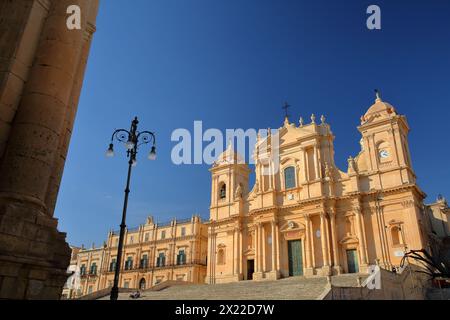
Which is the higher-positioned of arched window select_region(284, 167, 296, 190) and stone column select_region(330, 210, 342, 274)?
arched window select_region(284, 167, 296, 190)

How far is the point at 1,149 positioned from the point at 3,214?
38.8 inches

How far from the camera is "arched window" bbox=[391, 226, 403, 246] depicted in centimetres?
2353

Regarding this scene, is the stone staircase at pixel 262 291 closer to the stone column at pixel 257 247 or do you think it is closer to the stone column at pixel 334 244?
the stone column at pixel 334 244

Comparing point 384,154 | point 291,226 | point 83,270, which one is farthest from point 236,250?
point 83,270

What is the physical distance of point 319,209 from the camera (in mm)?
26672

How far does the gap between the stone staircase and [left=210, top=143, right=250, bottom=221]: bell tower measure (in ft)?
28.1

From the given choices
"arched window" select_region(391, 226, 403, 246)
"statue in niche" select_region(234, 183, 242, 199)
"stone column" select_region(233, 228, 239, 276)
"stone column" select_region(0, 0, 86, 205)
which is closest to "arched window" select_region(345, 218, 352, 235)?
"arched window" select_region(391, 226, 403, 246)

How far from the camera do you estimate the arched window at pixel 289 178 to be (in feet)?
97.2

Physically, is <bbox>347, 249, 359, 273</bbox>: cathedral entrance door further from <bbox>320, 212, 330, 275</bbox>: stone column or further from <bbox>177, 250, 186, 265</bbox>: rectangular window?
<bbox>177, 250, 186, 265</bbox>: rectangular window

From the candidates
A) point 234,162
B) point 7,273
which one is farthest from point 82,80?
point 234,162

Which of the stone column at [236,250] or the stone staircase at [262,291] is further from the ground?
the stone column at [236,250]

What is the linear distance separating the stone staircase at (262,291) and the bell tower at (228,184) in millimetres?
8568

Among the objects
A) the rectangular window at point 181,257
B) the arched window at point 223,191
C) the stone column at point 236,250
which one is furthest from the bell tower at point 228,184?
the rectangular window at point 181,257

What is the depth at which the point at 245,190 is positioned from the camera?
113 ft
